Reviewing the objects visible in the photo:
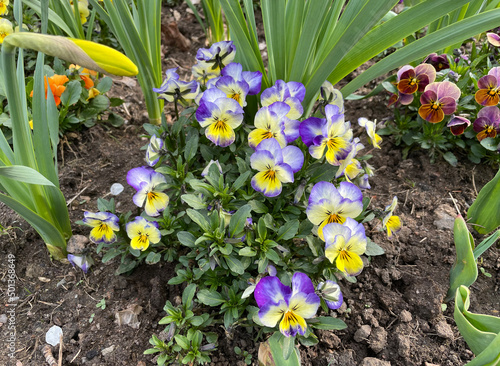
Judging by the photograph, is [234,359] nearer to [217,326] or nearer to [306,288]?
[217,326]

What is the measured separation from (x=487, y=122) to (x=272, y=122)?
3.41 ft

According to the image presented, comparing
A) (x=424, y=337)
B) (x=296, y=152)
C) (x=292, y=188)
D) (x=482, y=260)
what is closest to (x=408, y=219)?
(x=482, y=260)

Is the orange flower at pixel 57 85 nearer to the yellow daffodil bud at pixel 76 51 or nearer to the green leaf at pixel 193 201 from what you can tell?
the green leaf at pixel 193 201

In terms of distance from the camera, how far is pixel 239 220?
1.15m

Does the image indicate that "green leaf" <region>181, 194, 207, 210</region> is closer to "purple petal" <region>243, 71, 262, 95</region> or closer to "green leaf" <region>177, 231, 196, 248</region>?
"green leaf" <region>177, 231, 196, 248</region>

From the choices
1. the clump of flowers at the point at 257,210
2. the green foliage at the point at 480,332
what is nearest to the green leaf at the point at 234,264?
the clump of flowers at the point at 257,210

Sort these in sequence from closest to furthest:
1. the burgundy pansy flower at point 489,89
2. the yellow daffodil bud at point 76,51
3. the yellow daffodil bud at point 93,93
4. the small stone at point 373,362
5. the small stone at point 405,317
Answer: the yellow daffodil bud at point 76,51 → the small stone at point 373,362 → the small stone at point 405,317 → the burgundy pansy flower at point 489,89 → the yellow daffodil bud at point 93,93

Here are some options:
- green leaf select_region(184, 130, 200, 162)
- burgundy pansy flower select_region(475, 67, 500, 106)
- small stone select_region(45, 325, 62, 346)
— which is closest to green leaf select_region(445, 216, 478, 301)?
burgundy pansy flower select_region(475, 67, 500, 106)

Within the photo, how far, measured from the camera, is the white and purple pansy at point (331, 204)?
1.09 meters

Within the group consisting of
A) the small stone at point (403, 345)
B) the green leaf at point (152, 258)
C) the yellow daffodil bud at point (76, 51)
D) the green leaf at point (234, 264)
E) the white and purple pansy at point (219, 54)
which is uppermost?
the yellow daffodil bud at point (76, 51)

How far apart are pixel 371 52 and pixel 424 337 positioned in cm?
95

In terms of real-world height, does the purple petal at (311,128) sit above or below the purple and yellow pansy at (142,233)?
above

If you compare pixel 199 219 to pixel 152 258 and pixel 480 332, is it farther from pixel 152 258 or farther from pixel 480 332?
pixel 480 332

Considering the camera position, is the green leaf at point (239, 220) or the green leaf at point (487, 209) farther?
the green leaf at point (487, 209)
